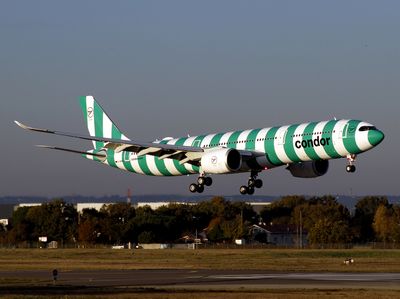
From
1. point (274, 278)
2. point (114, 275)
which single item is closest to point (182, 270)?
point (114, 275)

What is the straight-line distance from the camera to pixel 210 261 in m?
96.9

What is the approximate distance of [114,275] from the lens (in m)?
72.8

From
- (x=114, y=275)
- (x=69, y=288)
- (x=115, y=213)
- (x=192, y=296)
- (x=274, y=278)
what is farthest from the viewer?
(x=115, y=213)

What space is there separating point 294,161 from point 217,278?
9.53 m

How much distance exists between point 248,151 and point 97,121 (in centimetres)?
2335

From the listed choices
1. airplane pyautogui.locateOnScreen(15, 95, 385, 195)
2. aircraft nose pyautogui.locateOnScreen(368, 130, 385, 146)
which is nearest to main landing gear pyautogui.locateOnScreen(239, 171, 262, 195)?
airplane pyautogui.locateOnScreen(15, 95, 385, 195)

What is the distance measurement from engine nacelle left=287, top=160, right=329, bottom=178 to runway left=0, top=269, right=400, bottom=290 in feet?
24.1

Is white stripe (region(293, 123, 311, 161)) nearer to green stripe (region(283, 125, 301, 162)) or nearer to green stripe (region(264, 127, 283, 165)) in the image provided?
green stripe (region(283, 125, 301, 162))

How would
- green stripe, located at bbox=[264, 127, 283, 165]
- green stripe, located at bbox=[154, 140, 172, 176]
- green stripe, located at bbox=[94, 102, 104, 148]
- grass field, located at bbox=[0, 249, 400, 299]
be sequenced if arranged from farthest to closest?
1. green stripe, located at bbox=[94, 102, 104, 148]
2. green stripe, located at bbox=[154, 140, 172, 176]
3. green stripe, located at bbox=[264, 127, 283, 165]
4. grass field, located at bbox=[0, 249, 400, 299]

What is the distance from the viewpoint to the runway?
59938mm

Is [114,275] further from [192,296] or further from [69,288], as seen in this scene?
[192,296]

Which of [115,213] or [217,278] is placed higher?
[115,213]

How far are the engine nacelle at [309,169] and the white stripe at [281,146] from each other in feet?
15.8

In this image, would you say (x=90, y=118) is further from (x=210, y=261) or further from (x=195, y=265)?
(x=210, y=261)
